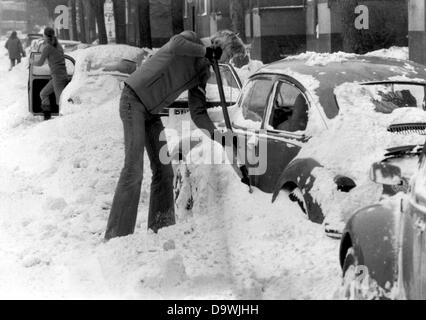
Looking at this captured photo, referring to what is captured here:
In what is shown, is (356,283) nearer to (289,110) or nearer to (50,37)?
(289,110)

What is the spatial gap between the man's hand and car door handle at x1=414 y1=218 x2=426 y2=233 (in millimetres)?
3692

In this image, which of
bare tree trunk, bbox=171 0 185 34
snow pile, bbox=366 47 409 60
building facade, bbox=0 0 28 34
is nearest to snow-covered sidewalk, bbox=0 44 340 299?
snow pile, bbox=366 47 409 60

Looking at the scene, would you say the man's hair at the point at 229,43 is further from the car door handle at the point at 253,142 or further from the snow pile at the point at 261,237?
the snow pile at the point at 261,237

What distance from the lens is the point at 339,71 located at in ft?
24.9

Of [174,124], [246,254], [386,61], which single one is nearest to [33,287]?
[246,254]

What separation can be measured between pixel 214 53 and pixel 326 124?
1.13 m

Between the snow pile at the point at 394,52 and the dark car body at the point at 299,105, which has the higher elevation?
the dark car body at the point at 299,105

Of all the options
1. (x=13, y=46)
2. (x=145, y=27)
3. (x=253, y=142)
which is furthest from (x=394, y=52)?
(x=13, y=46)

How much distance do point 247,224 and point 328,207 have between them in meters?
1.02

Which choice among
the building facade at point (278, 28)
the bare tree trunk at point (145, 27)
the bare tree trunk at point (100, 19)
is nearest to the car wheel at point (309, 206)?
the bare tree trunk at point (145, 27)

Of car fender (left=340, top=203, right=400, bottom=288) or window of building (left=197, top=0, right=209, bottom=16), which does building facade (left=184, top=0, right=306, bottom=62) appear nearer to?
A: window of building (left=197, top=0, right=209, bottom=16)

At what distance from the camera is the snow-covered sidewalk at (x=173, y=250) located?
6238 mm

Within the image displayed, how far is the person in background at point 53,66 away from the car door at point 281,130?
10290 mm

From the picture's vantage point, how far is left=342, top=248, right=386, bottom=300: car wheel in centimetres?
459
